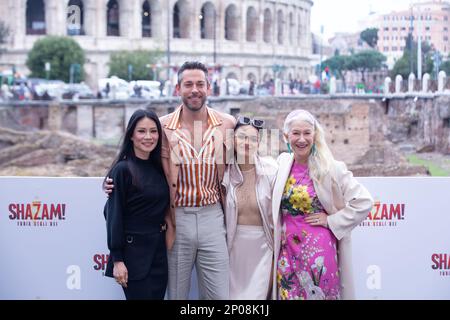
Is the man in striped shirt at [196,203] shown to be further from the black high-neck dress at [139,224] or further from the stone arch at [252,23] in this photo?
the stone arch at [252,23]

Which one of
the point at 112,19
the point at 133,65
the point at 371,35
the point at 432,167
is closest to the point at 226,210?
the point at 432,167

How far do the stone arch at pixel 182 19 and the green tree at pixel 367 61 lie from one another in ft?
43.3

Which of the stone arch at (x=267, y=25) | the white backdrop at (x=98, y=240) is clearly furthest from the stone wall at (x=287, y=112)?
the stone arch at (x=267, y=25)

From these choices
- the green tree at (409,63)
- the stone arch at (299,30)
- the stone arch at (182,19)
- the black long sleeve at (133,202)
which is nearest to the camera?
the black long sleeve at (133,202)

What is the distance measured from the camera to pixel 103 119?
32.4 meters

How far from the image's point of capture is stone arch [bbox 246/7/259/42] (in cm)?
5544

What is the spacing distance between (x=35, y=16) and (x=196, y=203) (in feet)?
146

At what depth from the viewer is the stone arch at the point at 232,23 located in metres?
53.9

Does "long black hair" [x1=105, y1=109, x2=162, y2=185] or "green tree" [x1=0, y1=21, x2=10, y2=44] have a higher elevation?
"green tree" [x1=0, y1=21, x2=10, y2=44]

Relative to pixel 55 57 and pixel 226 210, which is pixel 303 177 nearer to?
pixel 226 210

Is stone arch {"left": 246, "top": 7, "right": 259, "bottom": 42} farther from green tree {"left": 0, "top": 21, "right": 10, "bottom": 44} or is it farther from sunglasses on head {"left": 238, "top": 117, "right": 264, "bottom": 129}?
sunglasses on head {"left": 238, "top": 117, "right": 264, "bottom": 129}

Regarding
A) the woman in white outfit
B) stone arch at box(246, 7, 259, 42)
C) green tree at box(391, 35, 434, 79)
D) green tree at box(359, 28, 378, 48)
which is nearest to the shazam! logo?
the woman in white outfit

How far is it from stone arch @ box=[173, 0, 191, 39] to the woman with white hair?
46594mm
